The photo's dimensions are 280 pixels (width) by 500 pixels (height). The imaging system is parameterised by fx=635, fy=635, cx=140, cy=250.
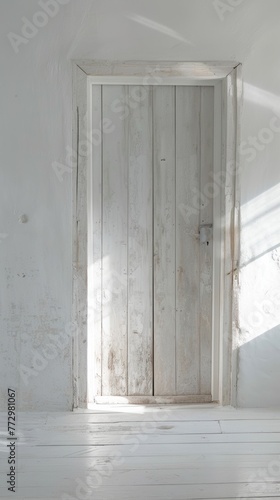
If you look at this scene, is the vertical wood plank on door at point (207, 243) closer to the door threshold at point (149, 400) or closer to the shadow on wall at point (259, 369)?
the door threshold at point (149, 400)

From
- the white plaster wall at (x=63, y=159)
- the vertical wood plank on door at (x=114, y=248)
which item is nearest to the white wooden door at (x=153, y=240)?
the vertical wood plank on door at (x=114, y=248)

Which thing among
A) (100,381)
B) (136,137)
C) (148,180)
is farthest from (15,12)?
(100,381)

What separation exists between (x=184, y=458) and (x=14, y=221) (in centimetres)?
162

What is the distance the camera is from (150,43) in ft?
11.8

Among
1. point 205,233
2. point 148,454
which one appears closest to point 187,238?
point 205,233

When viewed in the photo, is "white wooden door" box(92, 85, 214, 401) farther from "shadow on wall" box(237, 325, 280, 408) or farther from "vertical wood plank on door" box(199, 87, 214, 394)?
"shadow on wall" box(237, 325, 280, 408)

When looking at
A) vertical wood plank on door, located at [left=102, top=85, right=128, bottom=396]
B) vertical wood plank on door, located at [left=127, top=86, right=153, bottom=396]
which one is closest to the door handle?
vertical wood plank on door, located at [left=127, top=86, right=153, bottom=396]

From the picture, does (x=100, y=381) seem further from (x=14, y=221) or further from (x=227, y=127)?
(x=227, y=127)

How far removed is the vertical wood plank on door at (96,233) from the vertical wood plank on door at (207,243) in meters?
0.61

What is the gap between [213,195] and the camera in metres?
3.79

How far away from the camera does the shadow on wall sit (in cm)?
375

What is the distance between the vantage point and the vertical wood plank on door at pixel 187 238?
12.3 feet

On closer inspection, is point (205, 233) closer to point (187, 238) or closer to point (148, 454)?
point (187, 238)

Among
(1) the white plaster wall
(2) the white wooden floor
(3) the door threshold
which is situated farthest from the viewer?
(3) the door threshold
